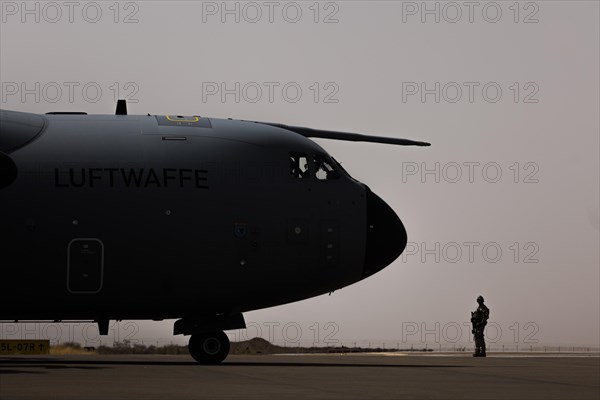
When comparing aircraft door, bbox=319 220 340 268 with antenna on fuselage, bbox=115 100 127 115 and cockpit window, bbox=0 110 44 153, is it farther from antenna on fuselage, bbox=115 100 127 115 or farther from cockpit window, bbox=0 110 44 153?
cockpit window, bbox=0 110 44 153

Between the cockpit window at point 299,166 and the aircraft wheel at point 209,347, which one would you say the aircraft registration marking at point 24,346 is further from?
the cockpit window at point 299,166

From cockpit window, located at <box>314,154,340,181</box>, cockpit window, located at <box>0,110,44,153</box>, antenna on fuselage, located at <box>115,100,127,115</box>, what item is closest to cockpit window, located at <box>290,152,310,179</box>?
cockpit window, located at <box>314,154,340,181</box>

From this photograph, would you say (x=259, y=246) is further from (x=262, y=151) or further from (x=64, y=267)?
(x=64, y=267)

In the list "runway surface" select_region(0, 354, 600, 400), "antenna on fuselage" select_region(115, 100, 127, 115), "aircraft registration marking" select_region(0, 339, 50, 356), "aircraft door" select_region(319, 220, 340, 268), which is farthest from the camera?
"aircraft registration marking" select_region(0, 339, 50, 356)

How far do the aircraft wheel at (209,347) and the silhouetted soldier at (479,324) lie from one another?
1295cm

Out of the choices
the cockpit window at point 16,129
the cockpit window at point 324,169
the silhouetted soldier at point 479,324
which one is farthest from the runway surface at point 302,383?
the silhouetted soldier at point 479,324

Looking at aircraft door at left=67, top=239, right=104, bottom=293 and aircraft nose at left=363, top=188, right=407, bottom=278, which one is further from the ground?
aircraft nose at left=363, top=188, right=407, bottom=278

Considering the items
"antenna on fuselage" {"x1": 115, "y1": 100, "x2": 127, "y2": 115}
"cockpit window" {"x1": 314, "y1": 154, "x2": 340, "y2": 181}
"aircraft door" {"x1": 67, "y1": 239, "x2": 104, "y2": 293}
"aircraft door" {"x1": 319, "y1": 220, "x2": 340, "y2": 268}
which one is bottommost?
"aircraft door" {"x1": 67, "y1": 239, "x2": 104, "y2": 293}

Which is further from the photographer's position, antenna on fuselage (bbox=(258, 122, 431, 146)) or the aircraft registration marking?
the aircraft registration marking

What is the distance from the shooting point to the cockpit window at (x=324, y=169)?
32.3 metres

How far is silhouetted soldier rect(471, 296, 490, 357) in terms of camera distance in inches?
1619

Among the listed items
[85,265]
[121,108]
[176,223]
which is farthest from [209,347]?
[121,108]

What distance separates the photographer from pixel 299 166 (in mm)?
32094

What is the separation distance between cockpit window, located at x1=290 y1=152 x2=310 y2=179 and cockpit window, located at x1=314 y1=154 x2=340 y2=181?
349mm
